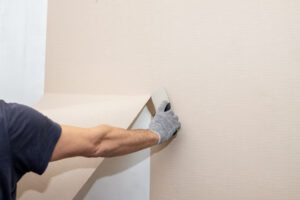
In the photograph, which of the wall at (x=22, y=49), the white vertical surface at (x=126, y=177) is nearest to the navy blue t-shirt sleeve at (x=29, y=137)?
the white vertical surface at (x=126, y=177)

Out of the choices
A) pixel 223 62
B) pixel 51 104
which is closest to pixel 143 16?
pixel 223 62

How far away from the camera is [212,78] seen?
3.34ft

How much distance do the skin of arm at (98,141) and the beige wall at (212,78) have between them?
0.69 ft

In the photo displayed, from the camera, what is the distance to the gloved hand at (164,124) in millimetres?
988

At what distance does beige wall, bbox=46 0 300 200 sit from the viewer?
0.94m

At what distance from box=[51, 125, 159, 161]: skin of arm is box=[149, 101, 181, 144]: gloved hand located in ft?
0.10

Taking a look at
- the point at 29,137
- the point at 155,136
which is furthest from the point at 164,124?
the point at 29,137

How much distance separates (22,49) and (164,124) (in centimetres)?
76

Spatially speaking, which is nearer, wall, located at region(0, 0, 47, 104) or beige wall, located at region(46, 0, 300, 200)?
beige wall, located at region(46, 0, 300, 200)

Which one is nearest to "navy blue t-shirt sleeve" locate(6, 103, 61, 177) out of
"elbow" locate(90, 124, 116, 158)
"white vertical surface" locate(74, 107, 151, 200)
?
"elbow" locate(90, 124, 116, 158)

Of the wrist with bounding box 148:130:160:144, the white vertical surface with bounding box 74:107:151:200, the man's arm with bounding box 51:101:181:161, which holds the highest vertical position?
the man's arm with bounding box 51:101:181:161

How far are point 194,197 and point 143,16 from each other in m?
0.67

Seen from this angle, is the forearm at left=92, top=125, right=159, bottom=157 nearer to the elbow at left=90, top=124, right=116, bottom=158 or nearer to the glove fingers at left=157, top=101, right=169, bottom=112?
the elbow at left=90, top=124, right=116, bottom=158

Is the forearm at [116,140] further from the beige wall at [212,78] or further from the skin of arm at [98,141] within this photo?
the beige wall at [212,78]
